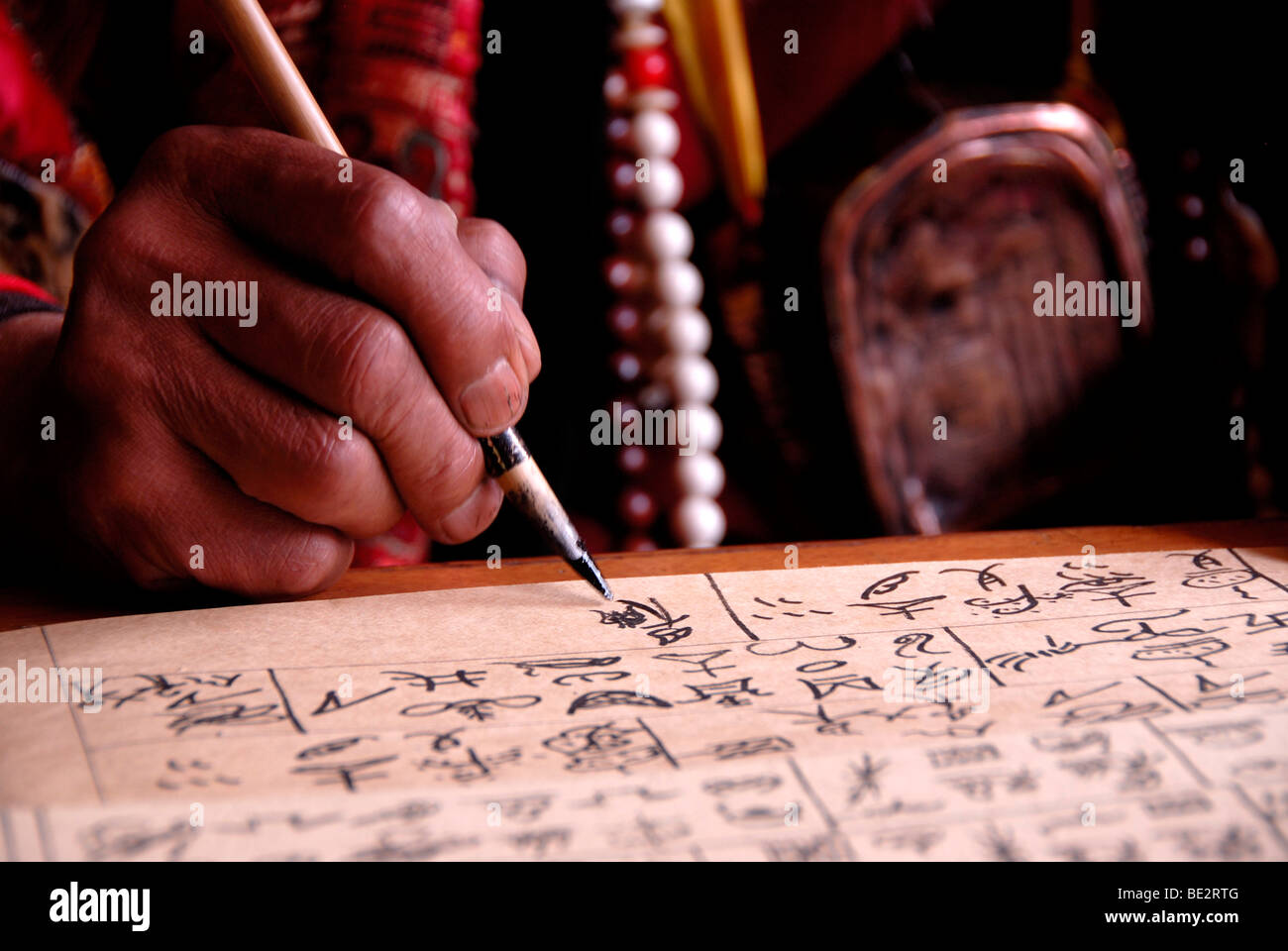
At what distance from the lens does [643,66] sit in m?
Result: 0.66

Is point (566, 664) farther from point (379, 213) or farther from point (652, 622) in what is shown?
point (379, 213)

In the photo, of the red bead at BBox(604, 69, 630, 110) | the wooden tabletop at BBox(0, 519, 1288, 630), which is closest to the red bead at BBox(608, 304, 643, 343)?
the red bead at BBox(604, 69, 630, 110)

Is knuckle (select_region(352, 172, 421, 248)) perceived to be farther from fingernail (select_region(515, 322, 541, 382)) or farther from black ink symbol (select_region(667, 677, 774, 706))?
black ink symbol (select_region(667, 677, 774, 706))

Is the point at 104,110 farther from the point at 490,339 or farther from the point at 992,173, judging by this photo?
the point at 992,173

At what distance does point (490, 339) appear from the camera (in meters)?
0.35

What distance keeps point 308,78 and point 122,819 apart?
0.51m

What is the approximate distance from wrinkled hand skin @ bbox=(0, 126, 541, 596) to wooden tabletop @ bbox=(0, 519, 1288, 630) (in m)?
0.03

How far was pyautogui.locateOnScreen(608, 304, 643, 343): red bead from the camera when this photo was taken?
0.67 meters

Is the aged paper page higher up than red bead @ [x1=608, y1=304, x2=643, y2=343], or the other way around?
red bead @ [x1=608, y1=304, x2=643, y2=343]

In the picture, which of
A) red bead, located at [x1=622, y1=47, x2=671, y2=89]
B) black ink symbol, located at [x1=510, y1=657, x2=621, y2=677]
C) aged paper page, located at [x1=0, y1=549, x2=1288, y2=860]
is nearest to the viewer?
aged paper page, located at [x1=0, y1=549, x2=1288, y2=860]

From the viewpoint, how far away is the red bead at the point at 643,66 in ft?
2.16

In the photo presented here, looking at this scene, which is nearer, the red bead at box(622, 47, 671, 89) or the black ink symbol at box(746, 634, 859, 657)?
the black ink symbol at box(746, 634, 859, 657)

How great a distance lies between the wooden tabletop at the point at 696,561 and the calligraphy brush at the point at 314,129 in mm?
35

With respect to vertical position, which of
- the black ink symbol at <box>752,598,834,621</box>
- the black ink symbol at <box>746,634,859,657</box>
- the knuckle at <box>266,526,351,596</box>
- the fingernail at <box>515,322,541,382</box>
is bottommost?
the black ink symbol at <box>752,598,834,621</box>
